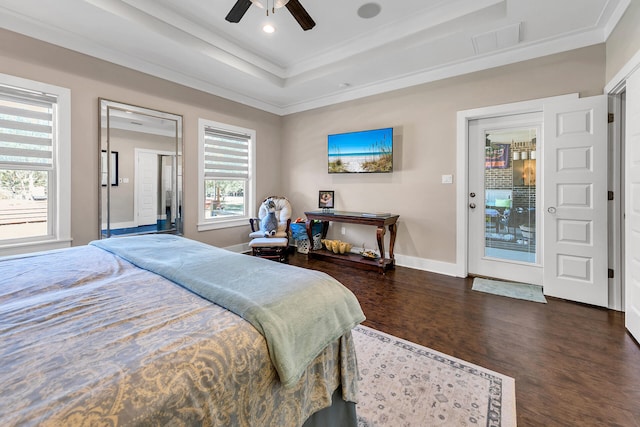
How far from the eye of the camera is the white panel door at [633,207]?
6.84 ft

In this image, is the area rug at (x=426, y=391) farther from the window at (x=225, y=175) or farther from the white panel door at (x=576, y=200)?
the window at (x=225, y=175)

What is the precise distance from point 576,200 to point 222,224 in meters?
4.41

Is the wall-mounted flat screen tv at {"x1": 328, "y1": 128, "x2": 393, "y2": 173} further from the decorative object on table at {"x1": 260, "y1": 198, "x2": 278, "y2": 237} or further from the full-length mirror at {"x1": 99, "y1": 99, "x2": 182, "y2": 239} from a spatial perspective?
the full-length mirror at {"x1": 99, "y1": 99, "x2": 182, "y2": 239}

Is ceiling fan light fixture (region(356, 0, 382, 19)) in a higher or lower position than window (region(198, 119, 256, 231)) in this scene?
higher

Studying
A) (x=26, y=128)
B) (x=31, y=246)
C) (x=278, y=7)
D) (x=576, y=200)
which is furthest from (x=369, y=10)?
(x=31, y=246)

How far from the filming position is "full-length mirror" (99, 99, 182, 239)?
3295mm

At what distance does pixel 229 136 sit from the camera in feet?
15.1

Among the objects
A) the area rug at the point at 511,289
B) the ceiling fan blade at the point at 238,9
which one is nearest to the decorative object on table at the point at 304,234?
the area rug at the point at 511,289

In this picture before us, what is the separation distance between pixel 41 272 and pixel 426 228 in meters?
3.77

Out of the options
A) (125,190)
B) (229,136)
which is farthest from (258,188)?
(125,190)

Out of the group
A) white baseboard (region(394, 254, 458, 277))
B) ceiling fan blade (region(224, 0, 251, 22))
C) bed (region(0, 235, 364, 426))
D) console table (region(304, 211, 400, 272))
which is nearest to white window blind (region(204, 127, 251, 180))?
console table (region(304, 211, 400, 272))

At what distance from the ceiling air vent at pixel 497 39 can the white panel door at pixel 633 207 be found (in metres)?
1.10

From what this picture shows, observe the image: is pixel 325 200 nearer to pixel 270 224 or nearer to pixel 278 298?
pixel 270 224

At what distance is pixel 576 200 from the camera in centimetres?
281
